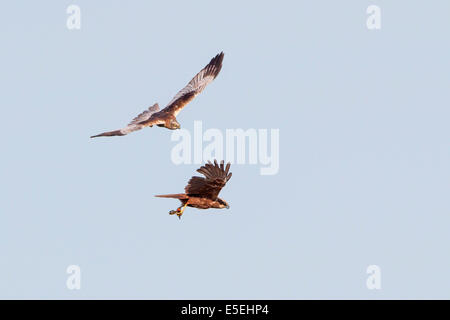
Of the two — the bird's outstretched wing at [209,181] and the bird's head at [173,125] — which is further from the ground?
the bird's head at [173,125]

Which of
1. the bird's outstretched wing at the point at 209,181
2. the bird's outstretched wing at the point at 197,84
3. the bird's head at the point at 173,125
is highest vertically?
the bird's outstretched wing at the point at 197,84

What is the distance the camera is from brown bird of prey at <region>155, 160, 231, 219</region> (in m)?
27.9

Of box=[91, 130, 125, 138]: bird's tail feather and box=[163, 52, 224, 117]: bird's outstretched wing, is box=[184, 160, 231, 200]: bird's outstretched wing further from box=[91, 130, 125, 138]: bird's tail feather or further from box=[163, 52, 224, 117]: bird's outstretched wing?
box=[163, 52, 224, 117]: bird's outstretched wing

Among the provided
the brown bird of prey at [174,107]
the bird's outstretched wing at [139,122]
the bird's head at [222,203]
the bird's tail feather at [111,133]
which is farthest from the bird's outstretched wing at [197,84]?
the bird's head at [222,203]

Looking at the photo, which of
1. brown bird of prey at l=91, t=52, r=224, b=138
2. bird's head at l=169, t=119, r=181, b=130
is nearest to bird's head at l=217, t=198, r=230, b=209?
brown bird of prey at l=91, t=52, r=224, b=138

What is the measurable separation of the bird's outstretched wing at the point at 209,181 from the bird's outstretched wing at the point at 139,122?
2.39 m

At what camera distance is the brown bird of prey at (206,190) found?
2786 centimetres

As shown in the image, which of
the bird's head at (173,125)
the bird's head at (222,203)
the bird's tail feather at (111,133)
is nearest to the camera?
the bird's tail feather at (111,133)

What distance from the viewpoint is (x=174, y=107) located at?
109 ft

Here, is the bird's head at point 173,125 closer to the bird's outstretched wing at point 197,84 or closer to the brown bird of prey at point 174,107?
the brown bird of prey at point 174,107

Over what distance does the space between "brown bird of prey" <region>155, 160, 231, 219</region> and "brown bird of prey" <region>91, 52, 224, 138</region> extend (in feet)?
7.75
